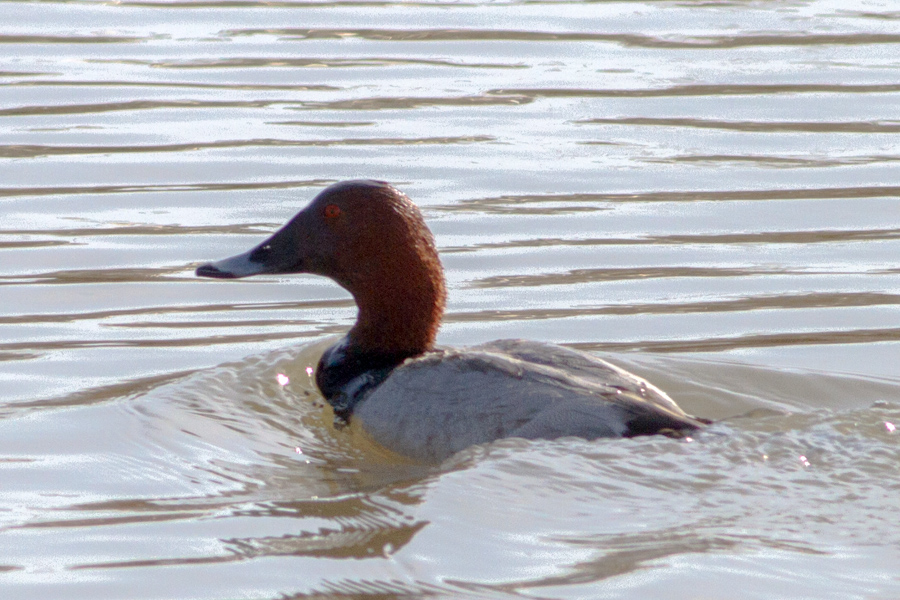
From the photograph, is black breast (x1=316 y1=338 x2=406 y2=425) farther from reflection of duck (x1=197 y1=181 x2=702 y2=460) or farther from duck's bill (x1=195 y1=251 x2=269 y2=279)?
duck's bill (x1=195 y1=251 x2=269 y2=279)

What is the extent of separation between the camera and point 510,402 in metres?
5.72

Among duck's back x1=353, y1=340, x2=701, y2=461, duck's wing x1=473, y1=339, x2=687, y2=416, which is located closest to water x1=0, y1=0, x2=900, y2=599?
duck's back x1=353, y1=340, x2=701, y2=461

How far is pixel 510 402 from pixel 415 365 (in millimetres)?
549

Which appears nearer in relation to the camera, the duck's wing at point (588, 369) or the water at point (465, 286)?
the water at point (465, 286)

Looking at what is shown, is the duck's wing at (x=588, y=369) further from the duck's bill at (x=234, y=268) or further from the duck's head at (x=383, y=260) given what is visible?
the duck's bill at (x=234, y=268)

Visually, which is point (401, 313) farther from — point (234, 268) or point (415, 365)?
point (234, 268)

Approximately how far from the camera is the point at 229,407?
6.41m

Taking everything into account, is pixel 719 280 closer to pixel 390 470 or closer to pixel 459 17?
pixel 390 470

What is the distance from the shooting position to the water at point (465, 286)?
15.8ft

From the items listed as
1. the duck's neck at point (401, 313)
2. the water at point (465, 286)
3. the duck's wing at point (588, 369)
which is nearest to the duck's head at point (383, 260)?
the duck's neck at point (401, 313)

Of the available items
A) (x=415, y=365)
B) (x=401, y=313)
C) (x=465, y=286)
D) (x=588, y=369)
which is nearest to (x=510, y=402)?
(x=588, y=369)

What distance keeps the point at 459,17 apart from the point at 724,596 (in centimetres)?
897

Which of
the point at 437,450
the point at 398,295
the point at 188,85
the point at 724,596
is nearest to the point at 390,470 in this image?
the point at 437,450

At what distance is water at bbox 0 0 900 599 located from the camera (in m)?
4.83
